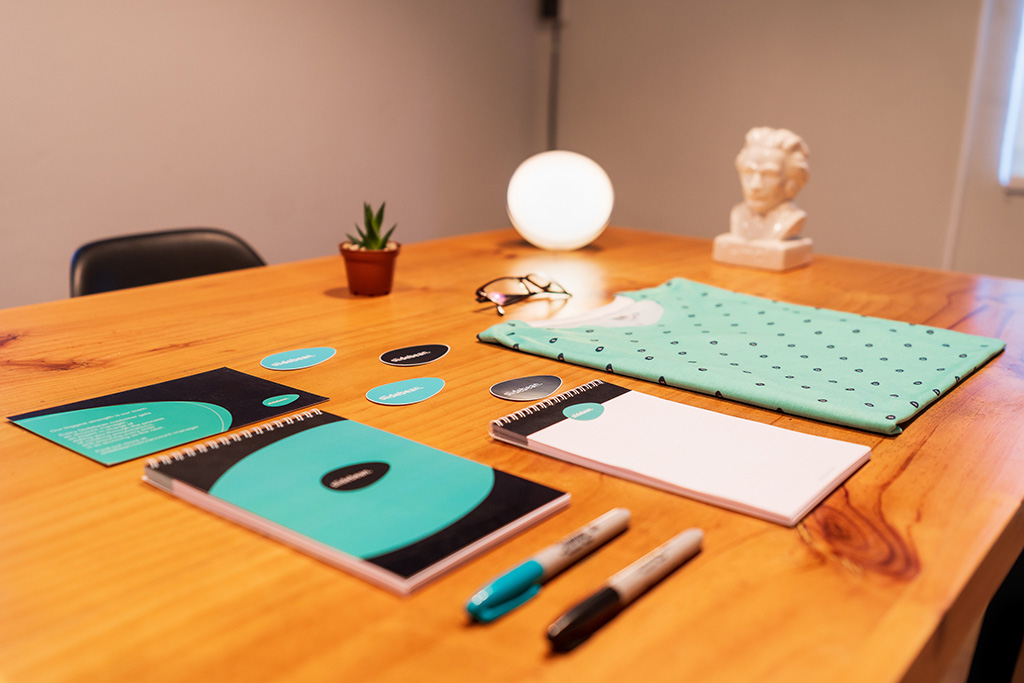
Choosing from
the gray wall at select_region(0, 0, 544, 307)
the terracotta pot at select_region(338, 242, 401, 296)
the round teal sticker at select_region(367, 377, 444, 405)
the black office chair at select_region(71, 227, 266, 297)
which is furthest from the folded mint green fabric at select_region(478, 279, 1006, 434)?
Answer: the gray wall at select_region(0, 0, 544, 307)

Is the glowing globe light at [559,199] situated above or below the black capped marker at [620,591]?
above

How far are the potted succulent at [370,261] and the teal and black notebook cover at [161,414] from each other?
0.39 metres

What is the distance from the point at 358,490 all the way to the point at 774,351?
0.57m

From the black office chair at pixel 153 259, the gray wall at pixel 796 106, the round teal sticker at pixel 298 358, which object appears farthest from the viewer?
the gray wall at pixel 796 106

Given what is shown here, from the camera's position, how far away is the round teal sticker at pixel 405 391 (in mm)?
758

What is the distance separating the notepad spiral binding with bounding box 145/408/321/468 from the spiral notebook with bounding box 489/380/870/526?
174 mm

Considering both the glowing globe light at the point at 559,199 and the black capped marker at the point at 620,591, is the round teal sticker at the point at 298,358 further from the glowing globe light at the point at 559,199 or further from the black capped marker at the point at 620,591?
the glowing globe light at the point at 559,199

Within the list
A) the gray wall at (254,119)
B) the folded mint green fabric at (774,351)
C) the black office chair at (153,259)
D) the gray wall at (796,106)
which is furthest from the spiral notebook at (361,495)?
the gray wall at (796,106)

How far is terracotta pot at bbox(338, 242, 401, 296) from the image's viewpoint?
1.17 metres

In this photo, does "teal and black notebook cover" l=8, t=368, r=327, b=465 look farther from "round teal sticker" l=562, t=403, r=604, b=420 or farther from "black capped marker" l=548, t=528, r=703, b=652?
"black capped marker" l=548, t=528, r=703, b=652

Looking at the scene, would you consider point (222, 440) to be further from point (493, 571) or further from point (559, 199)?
point (559, 199)

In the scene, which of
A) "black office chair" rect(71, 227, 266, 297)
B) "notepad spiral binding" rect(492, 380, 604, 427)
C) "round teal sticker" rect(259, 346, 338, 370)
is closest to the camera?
"notepad spiral binding" rect(492, 380, 604, 427)

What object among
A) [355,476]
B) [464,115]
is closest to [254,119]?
[464,115]

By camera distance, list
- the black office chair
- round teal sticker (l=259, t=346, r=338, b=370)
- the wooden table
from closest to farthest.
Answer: the wooden table
round teal sticker (l=259, t=346, r=338, b=370)
the black office chair
